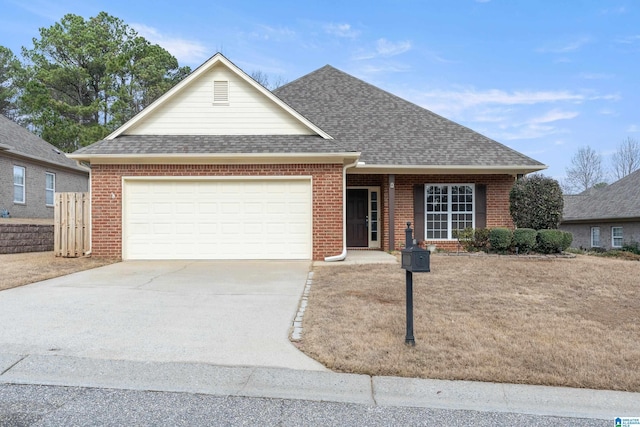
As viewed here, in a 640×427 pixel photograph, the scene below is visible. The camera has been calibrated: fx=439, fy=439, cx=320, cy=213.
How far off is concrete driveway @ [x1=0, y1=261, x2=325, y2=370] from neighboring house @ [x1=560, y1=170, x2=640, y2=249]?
69.4ft

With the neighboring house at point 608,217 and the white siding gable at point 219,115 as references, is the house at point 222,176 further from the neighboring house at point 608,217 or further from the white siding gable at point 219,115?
the neighboring house at point 608,217

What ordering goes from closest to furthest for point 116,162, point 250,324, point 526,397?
point 526,397 → point 250,324 → point 116,162

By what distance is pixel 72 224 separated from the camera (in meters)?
11.7

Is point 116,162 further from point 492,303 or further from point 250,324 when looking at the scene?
point 492,303

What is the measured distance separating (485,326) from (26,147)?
20.3m

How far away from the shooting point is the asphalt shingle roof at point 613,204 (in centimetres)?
2294

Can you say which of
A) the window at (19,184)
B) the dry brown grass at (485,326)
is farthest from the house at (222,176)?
the window at (19,184)

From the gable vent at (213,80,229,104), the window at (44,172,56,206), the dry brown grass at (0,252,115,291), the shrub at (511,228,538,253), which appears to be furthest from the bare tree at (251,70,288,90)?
the shrub at (511,228,538,253)

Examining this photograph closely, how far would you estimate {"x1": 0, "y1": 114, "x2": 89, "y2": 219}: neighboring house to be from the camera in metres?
17.5

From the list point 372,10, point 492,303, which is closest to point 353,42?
point 372,10

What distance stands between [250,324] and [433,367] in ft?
8.12

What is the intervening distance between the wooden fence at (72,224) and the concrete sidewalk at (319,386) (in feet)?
26.9

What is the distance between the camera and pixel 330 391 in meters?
3.82

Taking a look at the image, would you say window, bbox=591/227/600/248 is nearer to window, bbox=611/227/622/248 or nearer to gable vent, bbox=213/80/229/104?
window, bbox=611/227/622/248
